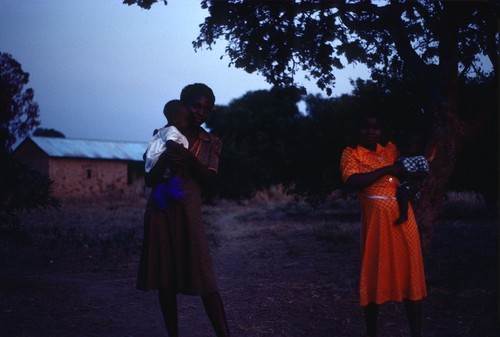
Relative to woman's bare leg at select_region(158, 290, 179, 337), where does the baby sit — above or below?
above

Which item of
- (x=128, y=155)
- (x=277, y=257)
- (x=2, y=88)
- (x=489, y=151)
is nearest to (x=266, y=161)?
(x=128, y=155)

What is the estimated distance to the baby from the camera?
3.71 m

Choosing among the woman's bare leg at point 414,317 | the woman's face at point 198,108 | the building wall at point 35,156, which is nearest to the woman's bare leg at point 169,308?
the woman's face at point 198,108

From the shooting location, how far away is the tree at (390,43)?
636 cm

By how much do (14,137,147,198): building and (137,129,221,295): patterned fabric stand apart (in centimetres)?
2936

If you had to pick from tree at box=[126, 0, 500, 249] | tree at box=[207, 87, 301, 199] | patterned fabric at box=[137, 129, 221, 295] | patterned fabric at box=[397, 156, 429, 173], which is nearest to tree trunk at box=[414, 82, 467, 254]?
tree at box=[126, 0, 500, 249]

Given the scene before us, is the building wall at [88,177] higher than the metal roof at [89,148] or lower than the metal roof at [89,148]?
lower

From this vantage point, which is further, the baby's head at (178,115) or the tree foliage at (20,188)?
the tree foliage at (20,188)

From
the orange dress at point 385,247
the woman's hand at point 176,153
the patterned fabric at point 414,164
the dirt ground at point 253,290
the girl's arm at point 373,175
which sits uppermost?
the woman's hand at point 176,153

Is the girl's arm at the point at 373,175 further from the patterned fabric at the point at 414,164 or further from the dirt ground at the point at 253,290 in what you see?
the dirt ground at the point at 253,290

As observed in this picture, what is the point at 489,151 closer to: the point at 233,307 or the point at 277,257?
the point at 277,257

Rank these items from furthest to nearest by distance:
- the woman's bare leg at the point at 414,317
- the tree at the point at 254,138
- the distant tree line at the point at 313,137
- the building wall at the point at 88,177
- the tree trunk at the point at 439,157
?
the building wall at the point at 88,177 → the tree at the point at 254,138 → the distant tree line at the point at 313,137 → the tree trunk at the point at 439,157 → the woman's bare leg at the point at 414,317

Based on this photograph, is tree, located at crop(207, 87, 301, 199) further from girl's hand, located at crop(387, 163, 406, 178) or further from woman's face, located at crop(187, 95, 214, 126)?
woman's face, located at crop(187, 95, 214, 126)

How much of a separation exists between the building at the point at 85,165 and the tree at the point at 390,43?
2640cm
